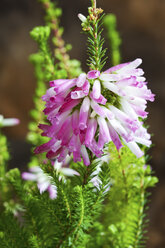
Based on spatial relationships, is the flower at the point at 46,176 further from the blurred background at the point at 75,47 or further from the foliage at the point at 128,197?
the blurred background at the point at 75,47

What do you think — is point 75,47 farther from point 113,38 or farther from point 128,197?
point 128,197

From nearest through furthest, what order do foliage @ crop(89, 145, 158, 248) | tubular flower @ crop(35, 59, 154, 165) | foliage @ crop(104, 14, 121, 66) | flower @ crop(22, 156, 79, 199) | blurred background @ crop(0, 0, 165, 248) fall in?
tubular flower @ crop(35, 59, 154, 165) → foliage @ crop(89, 145, 158, 248) → flower @ crop(22, 156, 79, 199) → foliage @ crop(104, 14, 121, 66) → blurred background @ crop(0, 0, 165, 248)

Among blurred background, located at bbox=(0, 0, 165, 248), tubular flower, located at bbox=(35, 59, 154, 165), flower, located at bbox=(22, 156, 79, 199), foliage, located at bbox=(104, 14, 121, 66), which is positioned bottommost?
tubular flower, located at bbox=(35, 59, 154, 165)

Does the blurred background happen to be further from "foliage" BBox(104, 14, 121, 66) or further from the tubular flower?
the tubular flower

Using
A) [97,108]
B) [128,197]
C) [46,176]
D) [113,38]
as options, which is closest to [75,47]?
[113,38]

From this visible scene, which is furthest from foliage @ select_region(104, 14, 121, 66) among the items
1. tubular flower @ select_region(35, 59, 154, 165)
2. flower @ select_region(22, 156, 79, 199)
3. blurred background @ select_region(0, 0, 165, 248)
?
blurred background @ select_region(0, 0, 165, 248)
